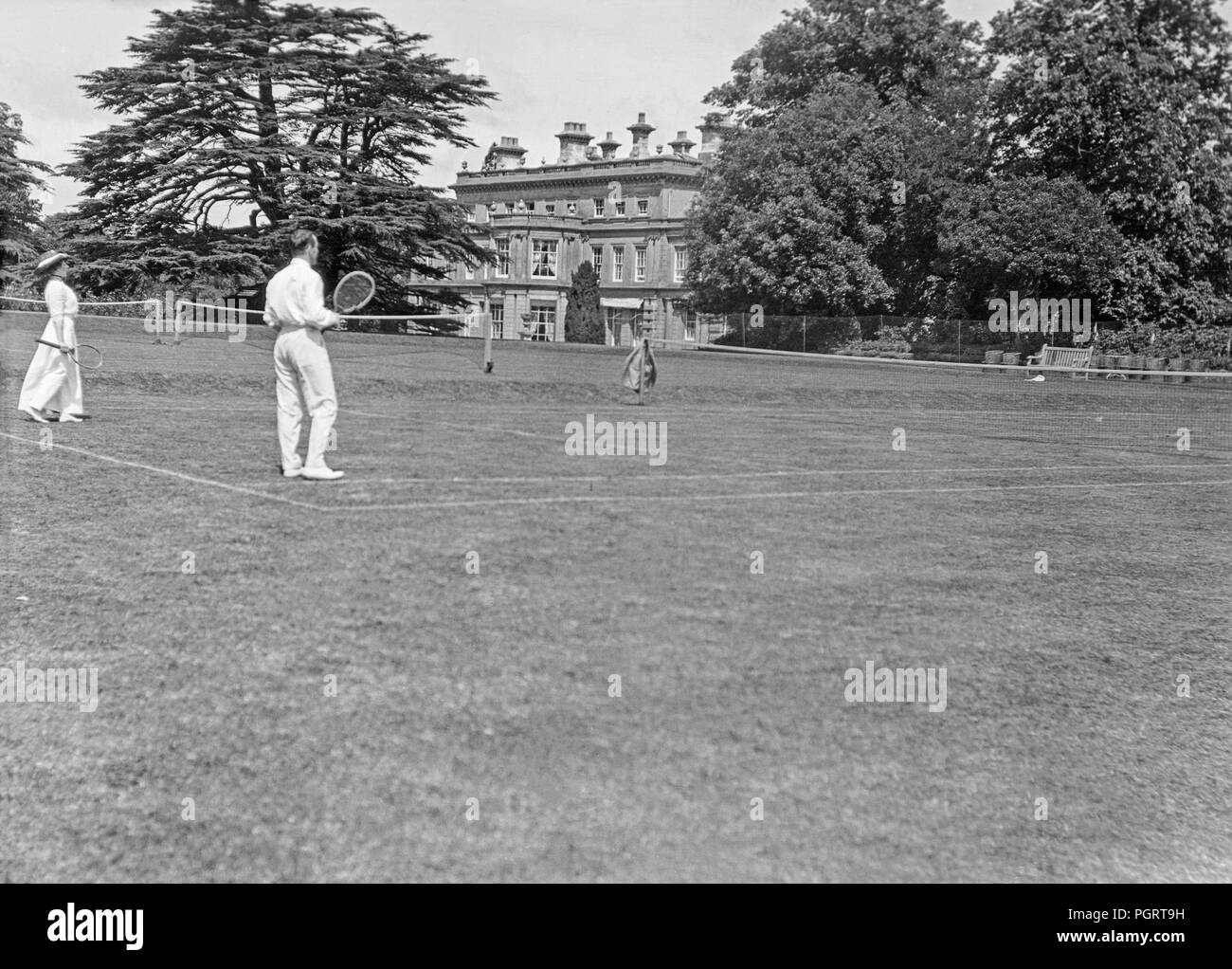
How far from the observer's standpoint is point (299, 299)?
1214 cm

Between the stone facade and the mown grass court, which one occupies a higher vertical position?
the stone facade

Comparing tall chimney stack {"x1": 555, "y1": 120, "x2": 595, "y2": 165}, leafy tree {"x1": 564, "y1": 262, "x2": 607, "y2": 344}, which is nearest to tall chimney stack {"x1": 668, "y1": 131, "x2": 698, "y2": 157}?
tall chimney stack {"x1": 555, "y1": 120, "x2": 595, "y2": 165}

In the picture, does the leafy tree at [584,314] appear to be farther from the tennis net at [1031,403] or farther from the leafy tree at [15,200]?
the leafy tree at [15,200]

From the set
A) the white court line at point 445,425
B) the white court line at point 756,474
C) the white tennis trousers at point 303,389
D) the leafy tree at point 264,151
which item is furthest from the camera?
the leafy tree at point 264,151

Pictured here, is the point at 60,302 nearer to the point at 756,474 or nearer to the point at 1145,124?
the point at 756,474

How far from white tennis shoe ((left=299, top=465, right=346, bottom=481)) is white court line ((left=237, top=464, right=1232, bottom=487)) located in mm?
130

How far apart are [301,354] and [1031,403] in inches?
1056

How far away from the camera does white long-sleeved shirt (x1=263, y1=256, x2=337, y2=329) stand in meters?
12.1

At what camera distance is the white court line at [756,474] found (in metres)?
13.3

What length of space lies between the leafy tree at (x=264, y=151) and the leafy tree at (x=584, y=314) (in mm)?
Result: 27840

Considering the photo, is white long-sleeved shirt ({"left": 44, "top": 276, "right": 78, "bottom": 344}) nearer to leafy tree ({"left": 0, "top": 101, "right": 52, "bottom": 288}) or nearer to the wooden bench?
leafy tree ({"left": 0, "top": 101, "right": 52, "bottom": 288})

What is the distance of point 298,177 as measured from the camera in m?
40.0

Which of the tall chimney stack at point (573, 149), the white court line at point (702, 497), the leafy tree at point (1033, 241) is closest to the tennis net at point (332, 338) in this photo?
the leafy tree at point (1033, 241)
